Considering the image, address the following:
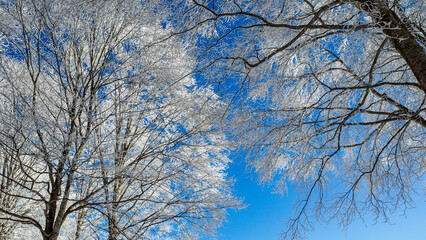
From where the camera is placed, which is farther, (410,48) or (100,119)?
(100,119)

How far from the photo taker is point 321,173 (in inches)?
179

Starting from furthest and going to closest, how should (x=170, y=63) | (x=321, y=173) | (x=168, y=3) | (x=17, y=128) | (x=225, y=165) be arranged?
1. (x=225, y=165)
2. (x=170, y=63)
3. (x=321, y=173)
4. (x=168, y=3)
5. (x=17, y=128)

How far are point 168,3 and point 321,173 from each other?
3470mm

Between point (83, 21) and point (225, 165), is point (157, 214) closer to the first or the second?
point (225, 165)

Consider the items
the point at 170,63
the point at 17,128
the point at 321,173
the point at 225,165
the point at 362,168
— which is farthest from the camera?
the point at 225,165

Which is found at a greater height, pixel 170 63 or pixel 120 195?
pixel 170 63

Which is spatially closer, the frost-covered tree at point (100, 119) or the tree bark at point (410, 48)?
the tree bark at point (410, 48)

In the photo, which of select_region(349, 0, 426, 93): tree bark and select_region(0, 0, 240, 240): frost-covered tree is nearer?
select_region(349, 0, 426, 93): tree bark

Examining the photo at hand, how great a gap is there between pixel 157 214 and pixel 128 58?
2.55 metres

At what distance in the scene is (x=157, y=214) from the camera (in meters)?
4.65

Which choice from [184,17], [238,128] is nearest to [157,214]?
[238,128]

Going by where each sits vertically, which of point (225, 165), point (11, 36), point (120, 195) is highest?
point (11, 36)

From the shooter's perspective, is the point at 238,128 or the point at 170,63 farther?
the point at 170,63

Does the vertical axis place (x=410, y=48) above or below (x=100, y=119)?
below
